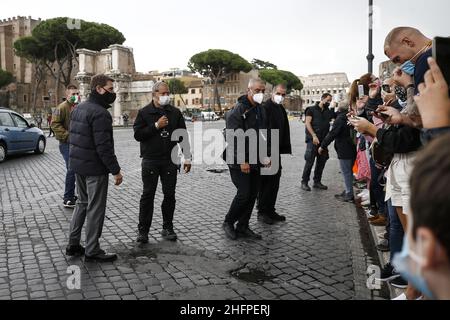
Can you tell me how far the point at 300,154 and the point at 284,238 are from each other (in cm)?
1090

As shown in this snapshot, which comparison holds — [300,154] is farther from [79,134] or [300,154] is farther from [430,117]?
[430,117]

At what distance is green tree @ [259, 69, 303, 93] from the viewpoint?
100125 millimetres

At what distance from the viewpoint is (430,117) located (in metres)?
1.84

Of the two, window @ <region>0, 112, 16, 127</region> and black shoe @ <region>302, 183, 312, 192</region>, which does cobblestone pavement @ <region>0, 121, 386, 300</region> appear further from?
window @ <region>0, 112, 16, 127</region>

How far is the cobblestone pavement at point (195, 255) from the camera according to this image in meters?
3.78

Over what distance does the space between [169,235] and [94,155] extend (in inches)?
55.4

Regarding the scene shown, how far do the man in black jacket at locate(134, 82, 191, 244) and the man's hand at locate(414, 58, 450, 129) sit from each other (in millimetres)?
3580

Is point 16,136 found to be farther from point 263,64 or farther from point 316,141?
point 263,64

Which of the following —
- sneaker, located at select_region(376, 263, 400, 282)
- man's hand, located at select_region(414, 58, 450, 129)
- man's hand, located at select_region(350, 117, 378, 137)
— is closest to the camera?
man's hand, located at select_region(414, 58, 450, 129)

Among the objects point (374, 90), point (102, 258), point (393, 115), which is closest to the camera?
point (393, 115)

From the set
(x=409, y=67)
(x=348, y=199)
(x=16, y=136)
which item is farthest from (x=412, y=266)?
(x=16, y=136)

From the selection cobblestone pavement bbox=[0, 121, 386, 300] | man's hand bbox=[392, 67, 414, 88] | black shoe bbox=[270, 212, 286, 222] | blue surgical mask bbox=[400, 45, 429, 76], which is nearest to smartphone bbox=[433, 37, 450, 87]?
blue surgical mask bbox=[400, 45, 429, 76]

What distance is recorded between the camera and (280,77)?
104m
